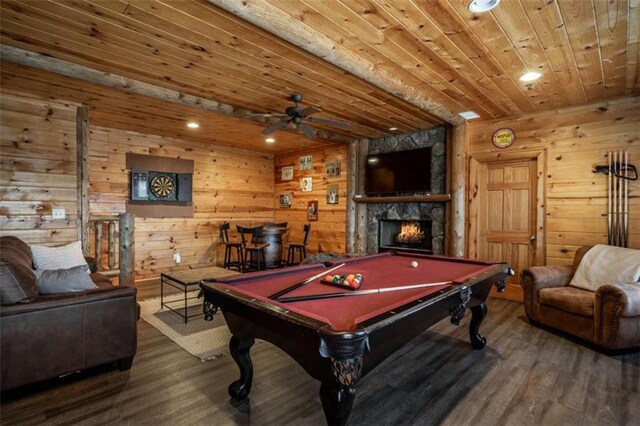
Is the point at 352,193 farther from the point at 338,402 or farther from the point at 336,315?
the point at 338,402

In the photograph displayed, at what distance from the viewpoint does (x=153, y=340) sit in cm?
308

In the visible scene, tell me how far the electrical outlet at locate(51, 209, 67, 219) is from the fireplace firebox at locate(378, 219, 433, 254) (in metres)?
4.80

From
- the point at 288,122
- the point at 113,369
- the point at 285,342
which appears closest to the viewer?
the point at 285,342

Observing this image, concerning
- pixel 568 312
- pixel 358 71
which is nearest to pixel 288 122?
pixel 358 71

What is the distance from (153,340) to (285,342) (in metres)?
2.11

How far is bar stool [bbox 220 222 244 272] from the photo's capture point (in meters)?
6.26

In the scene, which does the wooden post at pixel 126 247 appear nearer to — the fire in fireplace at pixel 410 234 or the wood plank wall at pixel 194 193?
the wood plank wall at pixel 194 193

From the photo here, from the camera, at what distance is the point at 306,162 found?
23.7ft

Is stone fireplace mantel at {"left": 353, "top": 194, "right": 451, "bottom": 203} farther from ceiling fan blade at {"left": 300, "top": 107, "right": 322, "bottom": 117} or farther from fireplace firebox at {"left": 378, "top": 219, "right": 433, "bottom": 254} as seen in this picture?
ceiling fan blade at {"left": 300, "top": 107, "right": 322, "bottom": 117}

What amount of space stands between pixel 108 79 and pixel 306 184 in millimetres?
4415

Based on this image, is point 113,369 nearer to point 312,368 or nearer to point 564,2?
point 312,368

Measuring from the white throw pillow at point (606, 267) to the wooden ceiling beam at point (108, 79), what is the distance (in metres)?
4.31

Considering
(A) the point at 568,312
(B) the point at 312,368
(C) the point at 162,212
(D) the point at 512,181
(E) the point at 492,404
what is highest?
(D) the point at 512,181

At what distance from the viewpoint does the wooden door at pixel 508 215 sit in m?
4.48
